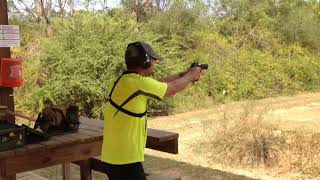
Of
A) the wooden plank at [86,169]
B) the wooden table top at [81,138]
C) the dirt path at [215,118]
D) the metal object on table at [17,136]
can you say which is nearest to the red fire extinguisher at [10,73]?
the wooden table top at [81,138]

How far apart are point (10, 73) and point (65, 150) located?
4.59ft

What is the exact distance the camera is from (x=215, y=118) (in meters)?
11.8

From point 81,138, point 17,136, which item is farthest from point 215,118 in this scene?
point 17,136

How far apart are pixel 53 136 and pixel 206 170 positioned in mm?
3494

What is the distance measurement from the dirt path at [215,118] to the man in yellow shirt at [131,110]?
11.1 ft

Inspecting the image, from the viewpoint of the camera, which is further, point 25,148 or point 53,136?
point 53,136

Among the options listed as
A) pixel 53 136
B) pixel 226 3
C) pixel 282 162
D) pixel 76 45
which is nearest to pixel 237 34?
pixel 226 3

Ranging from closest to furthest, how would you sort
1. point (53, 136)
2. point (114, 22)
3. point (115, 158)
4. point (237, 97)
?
point (115, 158)
point (53, 136)
point (114, 22)
point (237, 97)

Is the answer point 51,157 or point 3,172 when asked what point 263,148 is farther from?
point 3,172

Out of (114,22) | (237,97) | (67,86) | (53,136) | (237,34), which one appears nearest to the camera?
(53,136)

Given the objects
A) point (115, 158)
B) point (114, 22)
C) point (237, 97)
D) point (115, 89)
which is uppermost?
point (114, 22)

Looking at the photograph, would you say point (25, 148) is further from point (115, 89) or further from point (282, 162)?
point (282, 162)

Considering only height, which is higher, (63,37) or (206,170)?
(63,37)

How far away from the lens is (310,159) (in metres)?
6.91
